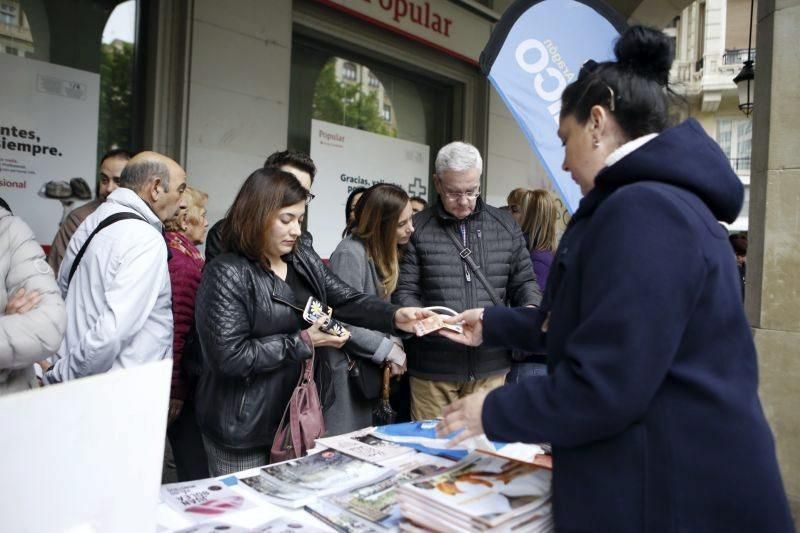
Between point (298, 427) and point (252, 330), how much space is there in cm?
44

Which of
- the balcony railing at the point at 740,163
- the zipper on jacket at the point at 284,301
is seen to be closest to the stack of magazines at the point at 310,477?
the zipper on jacket at the point at 284,301

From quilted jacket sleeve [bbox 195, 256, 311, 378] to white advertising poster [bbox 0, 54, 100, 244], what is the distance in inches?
131

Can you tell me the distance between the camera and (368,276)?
342 centimetres

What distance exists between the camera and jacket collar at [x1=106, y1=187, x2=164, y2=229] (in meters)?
2.73

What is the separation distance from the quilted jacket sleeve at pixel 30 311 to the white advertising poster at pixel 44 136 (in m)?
3.23

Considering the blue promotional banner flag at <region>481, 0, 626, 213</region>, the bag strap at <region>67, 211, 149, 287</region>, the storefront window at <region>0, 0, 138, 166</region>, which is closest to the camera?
the bag strap at <region>67, 211, 149, 287</region>

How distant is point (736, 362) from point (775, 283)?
280cm

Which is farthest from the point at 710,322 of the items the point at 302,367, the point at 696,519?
the point at 302,367

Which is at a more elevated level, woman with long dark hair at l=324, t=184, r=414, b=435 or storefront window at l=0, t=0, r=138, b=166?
storefront window at l=0, t=0, r=138, b=166

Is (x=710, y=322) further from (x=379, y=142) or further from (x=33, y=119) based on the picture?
(x=379, y=142)

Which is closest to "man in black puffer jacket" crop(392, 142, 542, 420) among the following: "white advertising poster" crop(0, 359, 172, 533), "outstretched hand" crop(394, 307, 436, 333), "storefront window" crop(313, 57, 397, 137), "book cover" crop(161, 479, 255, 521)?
"outstretched hand" crop(394, 307, 436, 333)

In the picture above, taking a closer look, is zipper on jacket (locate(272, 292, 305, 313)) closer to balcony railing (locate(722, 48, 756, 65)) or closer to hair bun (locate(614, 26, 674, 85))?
hair bun (locate(614, 26, 674, 85))

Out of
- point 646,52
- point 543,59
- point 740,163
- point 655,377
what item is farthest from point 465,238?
point 740,163

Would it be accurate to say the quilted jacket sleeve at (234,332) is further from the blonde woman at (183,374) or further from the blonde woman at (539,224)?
the blonde woman at (539,224)
